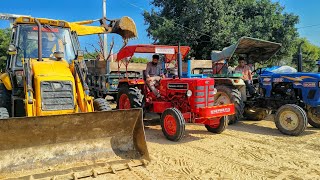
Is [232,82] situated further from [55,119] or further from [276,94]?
[55,119]

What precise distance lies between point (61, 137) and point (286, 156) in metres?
3.46

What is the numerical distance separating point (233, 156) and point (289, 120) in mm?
2205

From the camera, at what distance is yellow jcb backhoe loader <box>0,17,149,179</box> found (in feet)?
13.9

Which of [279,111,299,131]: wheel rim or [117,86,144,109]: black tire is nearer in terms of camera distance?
[279,111,299,131]: wheel rim

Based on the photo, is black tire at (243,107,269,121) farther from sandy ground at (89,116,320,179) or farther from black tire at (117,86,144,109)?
black tire at (117,86,144,109)

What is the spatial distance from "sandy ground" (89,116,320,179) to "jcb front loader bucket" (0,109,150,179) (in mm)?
381

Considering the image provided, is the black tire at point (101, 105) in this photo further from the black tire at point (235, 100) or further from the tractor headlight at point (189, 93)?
the black tire at point (235, 100)

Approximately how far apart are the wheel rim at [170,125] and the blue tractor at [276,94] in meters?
2.04

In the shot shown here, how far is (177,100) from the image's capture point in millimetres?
6824

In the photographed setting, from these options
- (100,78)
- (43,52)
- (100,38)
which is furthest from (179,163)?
(100,38)

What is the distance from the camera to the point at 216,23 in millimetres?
16719

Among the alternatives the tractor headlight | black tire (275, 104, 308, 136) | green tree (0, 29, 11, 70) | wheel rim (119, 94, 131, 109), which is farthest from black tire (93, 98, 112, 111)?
green tree (0, 29, 11, 70)

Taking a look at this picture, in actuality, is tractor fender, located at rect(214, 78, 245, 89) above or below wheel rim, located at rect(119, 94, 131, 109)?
above

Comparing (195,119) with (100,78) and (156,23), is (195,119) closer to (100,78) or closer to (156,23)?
(100,78)
